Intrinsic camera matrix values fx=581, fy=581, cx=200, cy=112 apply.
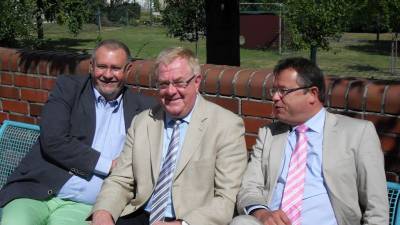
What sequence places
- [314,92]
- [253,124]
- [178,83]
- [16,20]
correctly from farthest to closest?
[16,20] < [253,124] < [178,83] < [314,92]

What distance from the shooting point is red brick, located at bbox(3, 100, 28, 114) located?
190 inches

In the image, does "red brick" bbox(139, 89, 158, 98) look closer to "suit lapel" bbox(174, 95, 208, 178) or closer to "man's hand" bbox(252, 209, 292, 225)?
"suit lapel" bbox(174, 95, 208, 178)

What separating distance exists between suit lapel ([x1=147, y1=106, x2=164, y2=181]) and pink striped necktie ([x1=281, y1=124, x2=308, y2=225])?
2.29 ft

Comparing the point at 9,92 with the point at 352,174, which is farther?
the point at 9,92

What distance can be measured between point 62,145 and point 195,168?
0.87m

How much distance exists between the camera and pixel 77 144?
3412 millimetres

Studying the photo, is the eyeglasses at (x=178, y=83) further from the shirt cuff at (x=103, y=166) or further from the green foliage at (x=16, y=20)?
the green foliage at (x=16, y=20)

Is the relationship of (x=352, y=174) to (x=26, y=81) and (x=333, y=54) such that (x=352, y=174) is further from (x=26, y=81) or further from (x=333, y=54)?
(x=333, y=54)

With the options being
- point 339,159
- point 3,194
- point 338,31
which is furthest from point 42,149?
point 338,31

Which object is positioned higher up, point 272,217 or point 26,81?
point 26,81

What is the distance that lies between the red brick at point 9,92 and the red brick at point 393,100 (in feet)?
10.1

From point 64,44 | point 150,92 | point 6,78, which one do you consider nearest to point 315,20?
point 6,78

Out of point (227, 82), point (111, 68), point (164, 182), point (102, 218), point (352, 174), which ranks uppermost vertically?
point (111, 68)

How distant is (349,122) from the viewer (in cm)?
287
